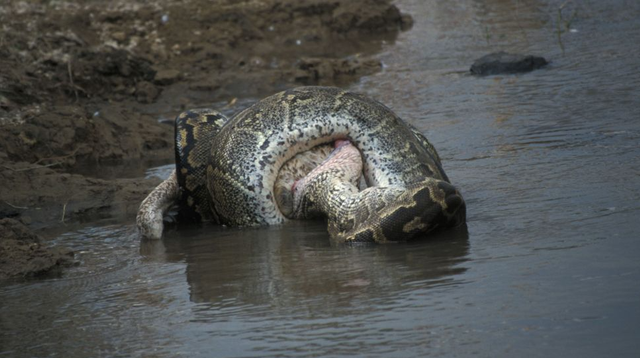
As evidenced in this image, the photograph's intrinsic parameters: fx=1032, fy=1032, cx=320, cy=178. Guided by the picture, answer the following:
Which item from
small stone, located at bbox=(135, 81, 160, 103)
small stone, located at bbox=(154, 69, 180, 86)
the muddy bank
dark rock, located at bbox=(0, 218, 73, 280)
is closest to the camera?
dark rock, located at bbox=(0, 218, 73, 280)

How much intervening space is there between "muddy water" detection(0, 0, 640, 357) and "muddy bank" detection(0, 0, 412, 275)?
107 centimetres

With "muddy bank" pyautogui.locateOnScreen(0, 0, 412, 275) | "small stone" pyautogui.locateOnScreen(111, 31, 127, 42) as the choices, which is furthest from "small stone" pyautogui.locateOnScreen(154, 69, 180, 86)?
"small stone" pyautogui.locateOnScreen(111, 31, 127, 42)

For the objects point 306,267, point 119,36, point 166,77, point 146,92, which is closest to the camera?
point 306,267

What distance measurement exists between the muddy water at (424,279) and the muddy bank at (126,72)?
1.07 m

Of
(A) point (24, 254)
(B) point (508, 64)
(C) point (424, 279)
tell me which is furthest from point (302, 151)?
(B) point (508, 64)

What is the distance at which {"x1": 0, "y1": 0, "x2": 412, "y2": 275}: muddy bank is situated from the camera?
9.91 meters

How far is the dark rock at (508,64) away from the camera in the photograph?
47.1 ft

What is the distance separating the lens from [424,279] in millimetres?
5996

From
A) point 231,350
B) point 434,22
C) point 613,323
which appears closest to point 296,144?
point 231,350

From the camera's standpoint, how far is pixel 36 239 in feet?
26.2

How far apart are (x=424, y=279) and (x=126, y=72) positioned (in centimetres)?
1069

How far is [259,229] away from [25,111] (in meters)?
5.23

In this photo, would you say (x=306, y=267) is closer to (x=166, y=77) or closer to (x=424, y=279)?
(x=424, y=279)

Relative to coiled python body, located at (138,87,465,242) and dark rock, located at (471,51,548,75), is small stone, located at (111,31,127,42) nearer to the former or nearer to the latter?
dark rock, located at (471,51,548,75)
